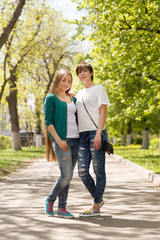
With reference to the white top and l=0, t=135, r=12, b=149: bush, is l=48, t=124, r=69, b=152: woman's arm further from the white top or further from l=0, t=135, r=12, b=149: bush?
l=0, t=135, r=12, b=149: bush

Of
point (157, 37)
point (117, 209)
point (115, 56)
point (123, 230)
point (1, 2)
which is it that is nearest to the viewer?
point (123, 230)

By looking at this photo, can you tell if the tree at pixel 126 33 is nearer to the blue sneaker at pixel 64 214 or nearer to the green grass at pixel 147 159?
the green grass at pixel 147 159

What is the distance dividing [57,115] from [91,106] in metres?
0.48

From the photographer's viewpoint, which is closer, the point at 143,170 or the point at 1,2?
the point at 143,170

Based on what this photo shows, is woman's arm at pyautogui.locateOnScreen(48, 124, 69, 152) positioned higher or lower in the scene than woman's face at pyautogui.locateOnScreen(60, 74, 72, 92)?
lower

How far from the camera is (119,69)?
53.9ft

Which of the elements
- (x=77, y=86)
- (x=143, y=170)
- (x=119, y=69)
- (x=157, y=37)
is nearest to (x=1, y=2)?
(x=119, y=69)

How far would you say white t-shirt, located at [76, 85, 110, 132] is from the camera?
17.6 feet

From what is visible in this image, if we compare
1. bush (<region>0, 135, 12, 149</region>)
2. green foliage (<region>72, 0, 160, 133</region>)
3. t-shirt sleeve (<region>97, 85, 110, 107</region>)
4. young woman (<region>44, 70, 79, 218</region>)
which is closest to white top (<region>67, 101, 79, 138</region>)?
young woman (<region>44, 70, 79, 218</region>)

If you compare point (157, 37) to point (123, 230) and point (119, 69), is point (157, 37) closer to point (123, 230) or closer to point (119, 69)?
point (119, 69)

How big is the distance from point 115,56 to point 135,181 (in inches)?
262

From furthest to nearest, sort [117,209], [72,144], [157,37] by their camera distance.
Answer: [157,37], [117,209], [72,144]

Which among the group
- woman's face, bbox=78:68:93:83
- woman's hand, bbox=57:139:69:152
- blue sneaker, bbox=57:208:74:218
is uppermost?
woman's face, bbox=78:68:93:83

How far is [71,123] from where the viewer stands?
5406mm
